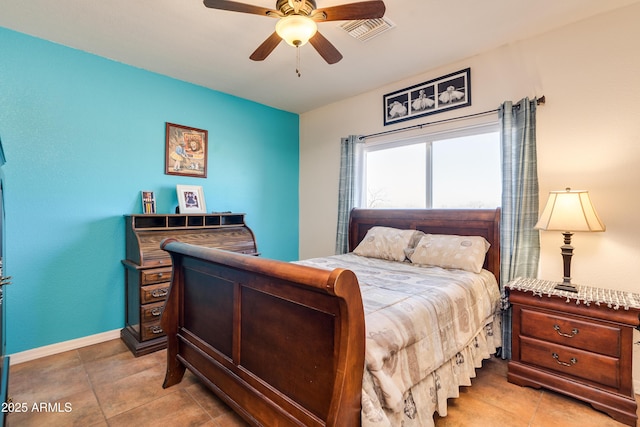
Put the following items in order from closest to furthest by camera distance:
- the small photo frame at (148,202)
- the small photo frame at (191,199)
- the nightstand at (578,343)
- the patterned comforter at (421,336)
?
the patterned comforter at (421,336) < the nightstand at (578,343) < the small photo frame at (148,202) < the small photo frame at (191,199)

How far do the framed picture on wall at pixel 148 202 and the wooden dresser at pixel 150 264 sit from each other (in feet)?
0.28

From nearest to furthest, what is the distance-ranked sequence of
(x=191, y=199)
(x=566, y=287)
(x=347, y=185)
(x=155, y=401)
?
(x=155, y=401) < (x=566, y=287) < (x=191, y=199) < (x=347, y=185)

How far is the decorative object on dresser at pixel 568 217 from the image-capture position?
195 centimetres

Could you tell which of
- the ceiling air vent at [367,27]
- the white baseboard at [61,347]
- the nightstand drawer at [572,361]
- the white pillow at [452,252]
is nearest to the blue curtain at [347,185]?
the white pillow at [452,252]

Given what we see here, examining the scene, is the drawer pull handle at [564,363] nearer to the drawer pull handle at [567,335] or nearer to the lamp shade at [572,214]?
the drawer pull handle at [567,335]

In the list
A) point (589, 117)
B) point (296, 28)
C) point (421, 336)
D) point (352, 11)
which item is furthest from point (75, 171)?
point (589, 117)

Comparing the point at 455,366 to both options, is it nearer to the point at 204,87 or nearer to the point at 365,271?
the point at 365,271

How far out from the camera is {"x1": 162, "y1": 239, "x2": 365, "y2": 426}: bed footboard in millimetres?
1083

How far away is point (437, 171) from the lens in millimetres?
3199

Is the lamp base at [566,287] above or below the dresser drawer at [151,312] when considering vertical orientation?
above

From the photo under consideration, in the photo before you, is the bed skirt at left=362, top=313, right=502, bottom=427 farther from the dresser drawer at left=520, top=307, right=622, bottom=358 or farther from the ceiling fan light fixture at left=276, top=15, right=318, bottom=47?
the ceiling fan light fixture at left=276, top=15, right=318, bottom=47

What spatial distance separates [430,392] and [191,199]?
2.88 meters

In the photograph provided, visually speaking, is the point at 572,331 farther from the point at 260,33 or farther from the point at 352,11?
the point at 260,33

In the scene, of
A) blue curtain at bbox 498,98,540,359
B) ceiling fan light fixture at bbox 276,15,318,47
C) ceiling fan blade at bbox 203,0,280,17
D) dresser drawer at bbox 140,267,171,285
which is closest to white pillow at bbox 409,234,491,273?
blue curtain at bbox 498,98,540,359
